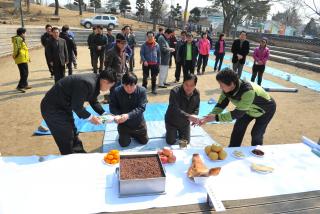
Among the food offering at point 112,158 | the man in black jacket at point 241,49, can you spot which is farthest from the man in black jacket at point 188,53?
the food offering at point 112,158

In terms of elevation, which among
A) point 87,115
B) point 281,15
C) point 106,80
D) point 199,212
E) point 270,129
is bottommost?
point 270,129

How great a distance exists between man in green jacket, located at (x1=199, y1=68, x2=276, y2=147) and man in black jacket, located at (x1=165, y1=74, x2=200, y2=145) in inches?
25.1

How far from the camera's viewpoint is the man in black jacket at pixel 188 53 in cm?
841

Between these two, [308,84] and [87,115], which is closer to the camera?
[87,115]

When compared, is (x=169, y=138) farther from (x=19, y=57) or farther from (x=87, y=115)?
(x=19, y=57)

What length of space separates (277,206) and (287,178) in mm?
491

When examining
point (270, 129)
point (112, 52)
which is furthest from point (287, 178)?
point (112, 52)

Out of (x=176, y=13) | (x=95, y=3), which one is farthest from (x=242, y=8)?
(x=95, y=3)

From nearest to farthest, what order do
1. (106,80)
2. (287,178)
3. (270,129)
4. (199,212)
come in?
(199,212), (287,178), (106,80), (270,129)

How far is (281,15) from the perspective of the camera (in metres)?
60.3

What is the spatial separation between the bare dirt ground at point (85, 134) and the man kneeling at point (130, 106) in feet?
2.11

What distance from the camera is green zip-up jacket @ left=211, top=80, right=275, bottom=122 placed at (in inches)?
117

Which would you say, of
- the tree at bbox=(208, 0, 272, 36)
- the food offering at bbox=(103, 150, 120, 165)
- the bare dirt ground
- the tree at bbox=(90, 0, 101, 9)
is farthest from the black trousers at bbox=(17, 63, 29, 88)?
the tree at bbox=(90, 0, 101, 9)

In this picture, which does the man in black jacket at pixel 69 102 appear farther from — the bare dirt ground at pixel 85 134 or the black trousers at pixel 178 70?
the black trousers at pixel 178 70
